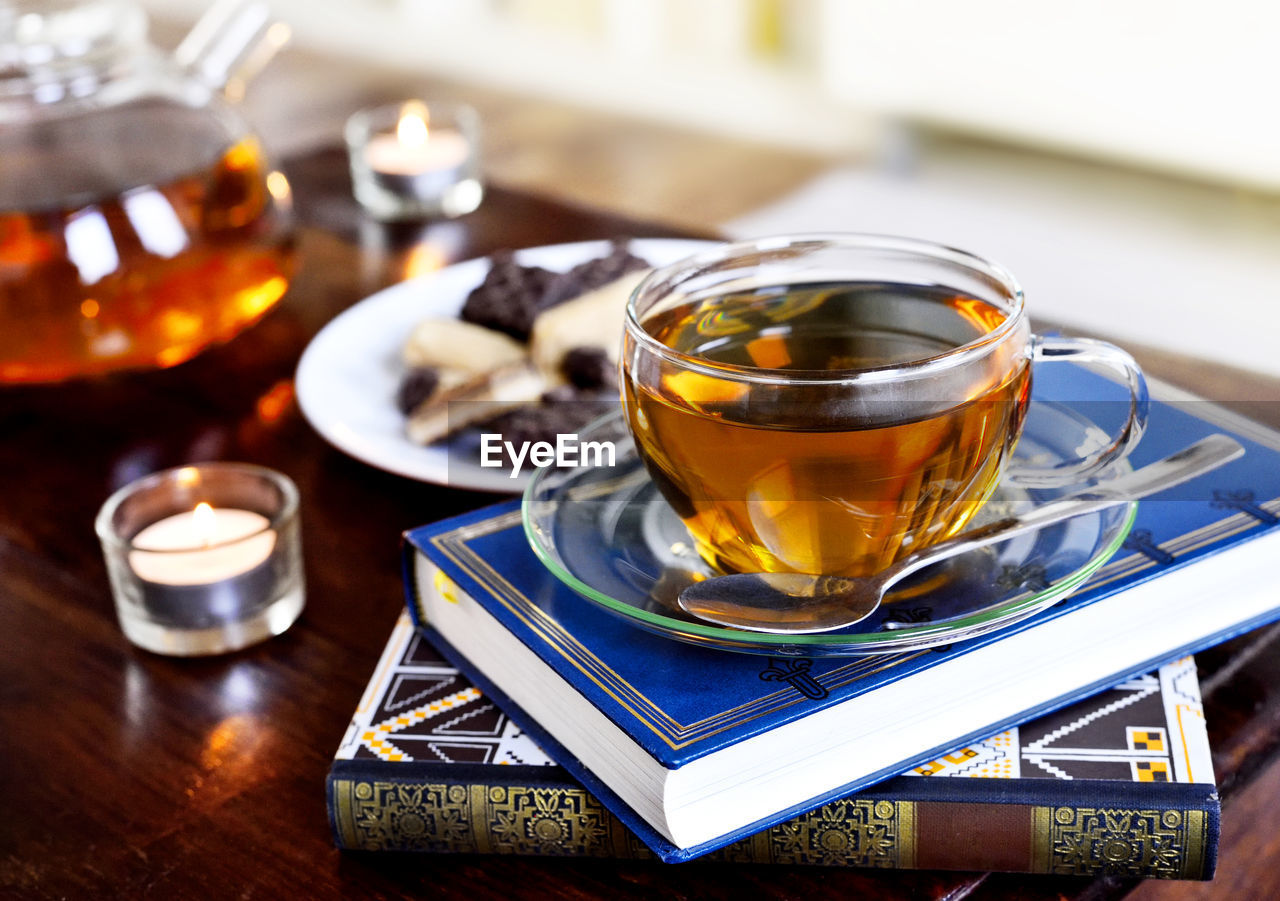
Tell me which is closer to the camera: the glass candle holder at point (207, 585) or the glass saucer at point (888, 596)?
the glass saucer at point (888, 596)

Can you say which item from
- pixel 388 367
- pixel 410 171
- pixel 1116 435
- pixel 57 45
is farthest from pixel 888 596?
pixel 410 171

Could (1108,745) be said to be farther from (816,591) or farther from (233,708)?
(233,708)

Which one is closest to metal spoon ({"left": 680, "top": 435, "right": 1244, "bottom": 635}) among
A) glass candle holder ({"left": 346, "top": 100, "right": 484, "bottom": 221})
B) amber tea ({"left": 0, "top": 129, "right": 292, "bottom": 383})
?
amber tea ({"left": 0, "top": 129, "right": 292, "bottom": 383})

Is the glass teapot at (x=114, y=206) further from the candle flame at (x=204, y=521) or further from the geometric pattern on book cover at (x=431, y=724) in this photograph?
the geometric pattern on book cover at (x=431, y=724)

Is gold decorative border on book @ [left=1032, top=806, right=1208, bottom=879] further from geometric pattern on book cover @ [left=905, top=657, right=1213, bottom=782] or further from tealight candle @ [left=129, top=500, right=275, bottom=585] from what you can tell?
tealight candle @ [left=129, top=500, right=275, bottom=585]

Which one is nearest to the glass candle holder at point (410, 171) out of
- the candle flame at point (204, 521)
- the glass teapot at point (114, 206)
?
the glass teapot at point (114, 206)

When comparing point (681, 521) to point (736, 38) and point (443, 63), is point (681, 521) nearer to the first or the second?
point (736, 38)
